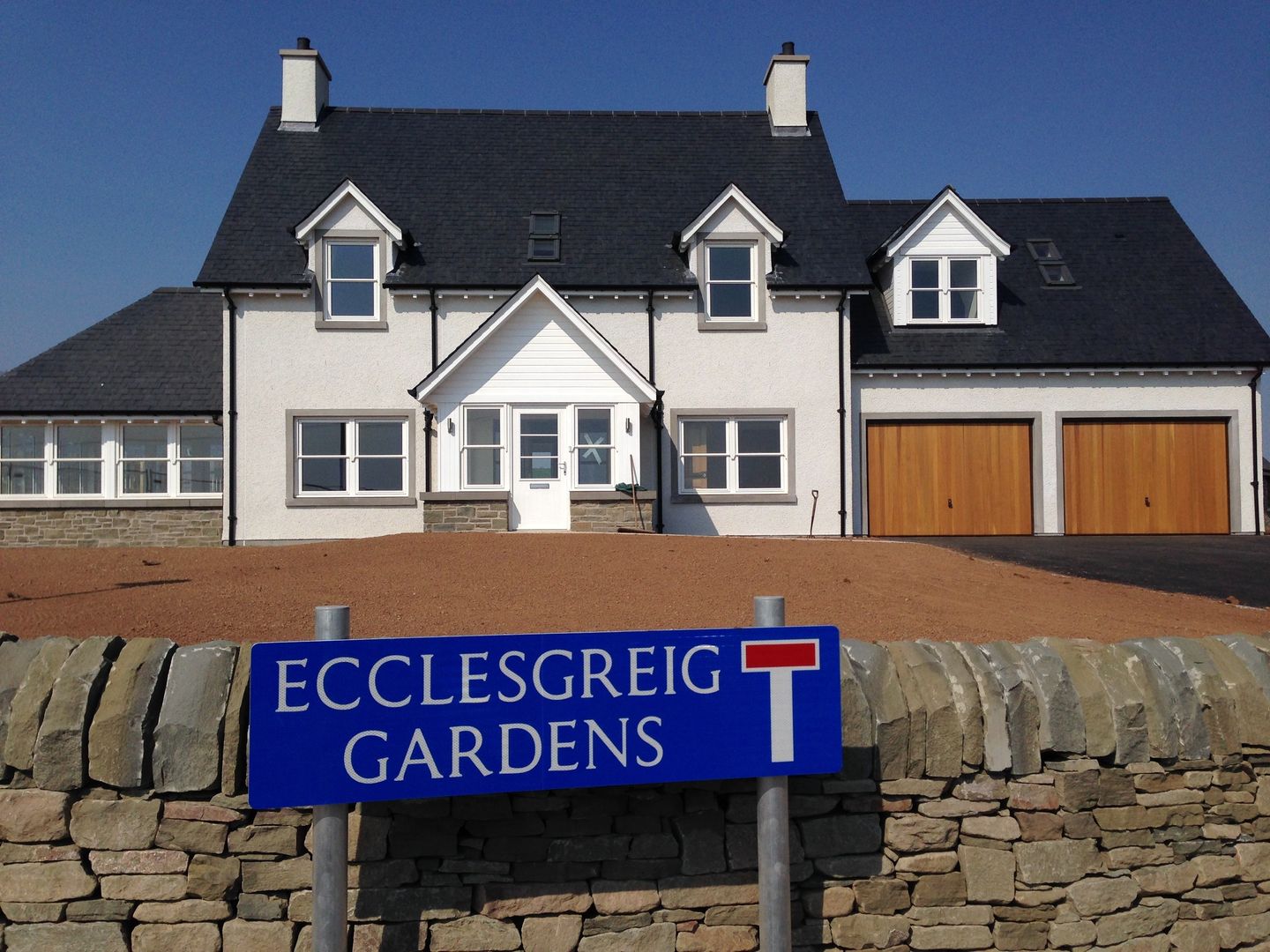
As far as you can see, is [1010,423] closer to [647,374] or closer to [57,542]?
[647,374]

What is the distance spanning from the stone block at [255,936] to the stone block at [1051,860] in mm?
3419

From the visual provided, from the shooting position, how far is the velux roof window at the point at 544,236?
18375mm

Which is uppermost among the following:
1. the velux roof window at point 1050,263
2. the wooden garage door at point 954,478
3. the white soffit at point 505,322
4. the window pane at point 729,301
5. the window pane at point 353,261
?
the velux roof window at point 1050,263

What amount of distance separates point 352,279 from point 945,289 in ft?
42.3

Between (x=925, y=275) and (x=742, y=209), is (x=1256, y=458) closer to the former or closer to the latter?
(x=925, y=275)

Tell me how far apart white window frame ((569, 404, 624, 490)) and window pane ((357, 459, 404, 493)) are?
3799 millimetres

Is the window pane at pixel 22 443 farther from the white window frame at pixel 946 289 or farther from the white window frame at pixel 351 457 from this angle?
the white window frame at pixel 946 289

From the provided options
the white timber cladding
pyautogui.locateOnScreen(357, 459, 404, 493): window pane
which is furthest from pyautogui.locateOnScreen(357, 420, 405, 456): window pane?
the white timber cladding

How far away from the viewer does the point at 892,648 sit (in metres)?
4.36

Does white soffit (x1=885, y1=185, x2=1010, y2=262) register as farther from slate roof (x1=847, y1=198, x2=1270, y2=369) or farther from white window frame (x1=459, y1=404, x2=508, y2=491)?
white window frame (x1=459, y1=404, x2=508, y2=491)

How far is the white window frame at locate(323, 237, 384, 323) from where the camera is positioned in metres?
17.7

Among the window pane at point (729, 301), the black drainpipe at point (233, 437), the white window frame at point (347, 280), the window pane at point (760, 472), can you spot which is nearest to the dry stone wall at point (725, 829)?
the window pane at point (760, 472)

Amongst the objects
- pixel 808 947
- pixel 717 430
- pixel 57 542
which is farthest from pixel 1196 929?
pixel 57 542

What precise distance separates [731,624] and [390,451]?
11884 millimetres
